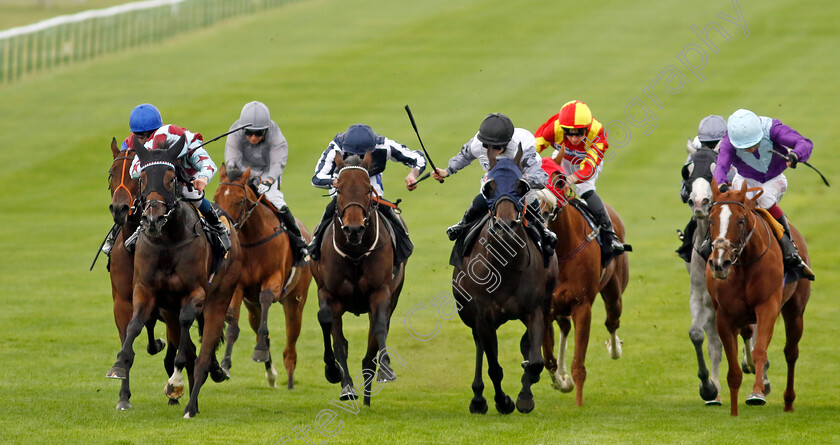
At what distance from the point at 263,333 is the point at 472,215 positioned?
2772 mm

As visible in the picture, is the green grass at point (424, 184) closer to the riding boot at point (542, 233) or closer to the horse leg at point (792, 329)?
the horse leg at point (792, 329)

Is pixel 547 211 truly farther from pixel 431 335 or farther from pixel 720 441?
pixel 431 335

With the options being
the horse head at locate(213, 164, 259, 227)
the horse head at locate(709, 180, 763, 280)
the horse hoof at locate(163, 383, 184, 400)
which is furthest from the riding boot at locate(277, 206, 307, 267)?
the horse head at locate(709, 180, 763, 280)

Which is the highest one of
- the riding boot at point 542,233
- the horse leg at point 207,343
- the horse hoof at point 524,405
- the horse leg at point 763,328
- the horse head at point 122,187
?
the horse head at point 122,187

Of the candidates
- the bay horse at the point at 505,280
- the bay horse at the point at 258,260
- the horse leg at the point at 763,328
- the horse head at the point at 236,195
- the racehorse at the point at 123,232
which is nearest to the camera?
the bay horse at the point at 505,280

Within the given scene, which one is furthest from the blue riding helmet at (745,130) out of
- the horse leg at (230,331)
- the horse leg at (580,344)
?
the horse leg at (230,331)

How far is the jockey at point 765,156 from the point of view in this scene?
34.1 feet

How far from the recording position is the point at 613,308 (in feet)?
42.8

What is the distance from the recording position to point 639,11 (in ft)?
136

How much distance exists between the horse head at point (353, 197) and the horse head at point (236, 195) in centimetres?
177

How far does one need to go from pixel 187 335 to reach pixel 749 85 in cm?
2484

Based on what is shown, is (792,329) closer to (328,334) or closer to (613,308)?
(613,308)

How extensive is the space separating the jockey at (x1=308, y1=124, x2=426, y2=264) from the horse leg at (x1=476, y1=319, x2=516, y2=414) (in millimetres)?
1224

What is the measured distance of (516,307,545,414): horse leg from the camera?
31.7 feet
